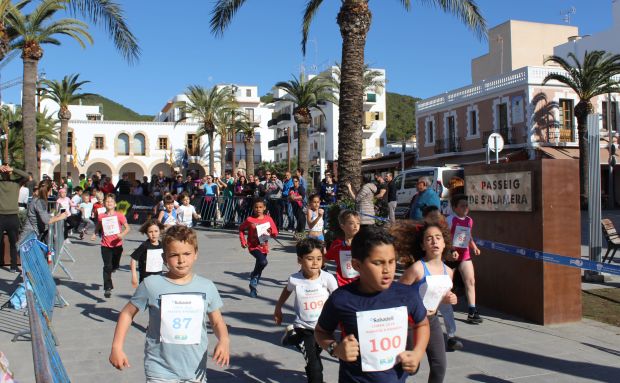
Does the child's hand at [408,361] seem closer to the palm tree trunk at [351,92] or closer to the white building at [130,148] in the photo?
the palm tree trunk at [351,92]

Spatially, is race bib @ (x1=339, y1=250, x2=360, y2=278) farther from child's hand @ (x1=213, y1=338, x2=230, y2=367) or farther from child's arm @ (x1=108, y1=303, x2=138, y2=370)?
child's arm @ (x1=108, y1=303, x2=138, y2=370)

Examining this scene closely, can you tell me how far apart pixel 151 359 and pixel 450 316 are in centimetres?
333

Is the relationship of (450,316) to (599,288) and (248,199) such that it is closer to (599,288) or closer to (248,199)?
(599,288)

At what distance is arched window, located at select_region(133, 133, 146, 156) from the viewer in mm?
65250

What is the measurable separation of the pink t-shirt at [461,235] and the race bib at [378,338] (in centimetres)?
436

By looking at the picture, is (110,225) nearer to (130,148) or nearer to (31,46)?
(31,46)

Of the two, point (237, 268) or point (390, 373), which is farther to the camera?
point (237, 268)

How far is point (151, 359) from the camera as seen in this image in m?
3.83

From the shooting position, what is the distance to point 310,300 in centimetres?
532

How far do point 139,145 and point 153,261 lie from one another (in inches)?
2370

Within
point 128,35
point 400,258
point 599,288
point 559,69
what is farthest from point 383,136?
point 400,258

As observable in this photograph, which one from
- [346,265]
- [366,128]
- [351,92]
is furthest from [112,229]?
[366,128]

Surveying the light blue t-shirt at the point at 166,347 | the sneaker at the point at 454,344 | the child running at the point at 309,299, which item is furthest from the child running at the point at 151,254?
the light blue t-shirt at the point at 166,347

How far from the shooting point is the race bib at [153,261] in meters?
7.75
